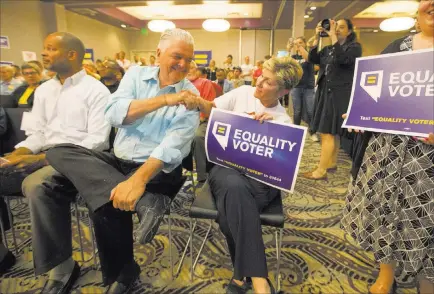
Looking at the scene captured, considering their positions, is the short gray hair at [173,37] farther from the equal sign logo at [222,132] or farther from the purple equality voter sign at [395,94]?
the purple equality voter sign at [395,94]

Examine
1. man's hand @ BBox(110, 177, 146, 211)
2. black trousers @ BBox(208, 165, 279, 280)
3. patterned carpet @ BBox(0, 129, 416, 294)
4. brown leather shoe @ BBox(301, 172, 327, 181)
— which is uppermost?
man's hand @ BBox(110, 177, 146, 211)

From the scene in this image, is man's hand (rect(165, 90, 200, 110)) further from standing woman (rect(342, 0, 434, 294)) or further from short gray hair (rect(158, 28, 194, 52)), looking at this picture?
standing woman (rect(342, 0, 434, 294))

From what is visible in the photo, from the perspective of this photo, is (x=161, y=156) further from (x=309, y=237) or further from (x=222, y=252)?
(x=309, y=237)

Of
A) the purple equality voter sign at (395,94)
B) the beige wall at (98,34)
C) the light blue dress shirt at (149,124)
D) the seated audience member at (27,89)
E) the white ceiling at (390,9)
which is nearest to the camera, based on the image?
the purple equality voter sign at (395,94)

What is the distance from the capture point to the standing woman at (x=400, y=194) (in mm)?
1235

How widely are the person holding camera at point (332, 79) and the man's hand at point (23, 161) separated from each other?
103 inches

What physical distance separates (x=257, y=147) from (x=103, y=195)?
827 millimetres

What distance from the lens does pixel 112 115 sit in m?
1.56

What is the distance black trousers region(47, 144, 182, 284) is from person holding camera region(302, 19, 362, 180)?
2.16 metres

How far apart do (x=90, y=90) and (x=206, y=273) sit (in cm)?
143

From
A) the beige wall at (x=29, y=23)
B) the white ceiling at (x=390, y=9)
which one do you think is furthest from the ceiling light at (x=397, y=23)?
the beige wall at (x=29, y=23)

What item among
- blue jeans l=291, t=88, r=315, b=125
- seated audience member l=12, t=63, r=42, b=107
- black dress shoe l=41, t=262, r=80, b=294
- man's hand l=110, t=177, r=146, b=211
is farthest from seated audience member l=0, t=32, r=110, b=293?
blue jeans l=291, t=88, r=315, b=125

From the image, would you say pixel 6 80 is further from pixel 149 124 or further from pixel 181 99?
pixel 181 99

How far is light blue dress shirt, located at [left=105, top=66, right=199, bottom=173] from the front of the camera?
1.62 meters
